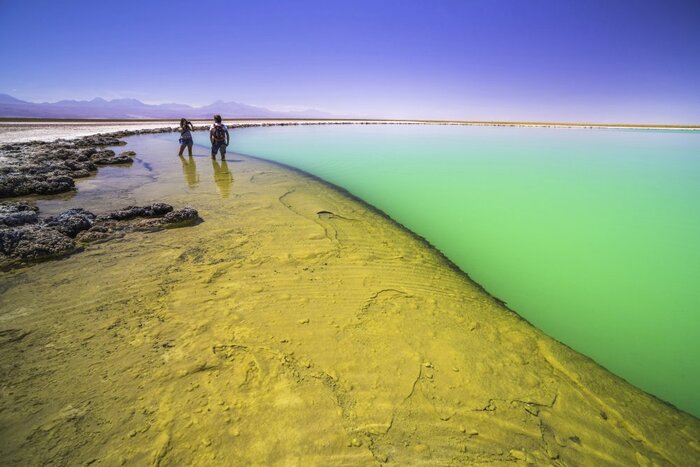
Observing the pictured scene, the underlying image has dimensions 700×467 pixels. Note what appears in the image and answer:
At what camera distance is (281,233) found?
5566 mm

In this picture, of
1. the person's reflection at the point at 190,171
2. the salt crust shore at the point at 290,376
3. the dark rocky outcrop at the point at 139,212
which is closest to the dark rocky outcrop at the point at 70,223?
the dark rocky outcrop at the point at 139,212

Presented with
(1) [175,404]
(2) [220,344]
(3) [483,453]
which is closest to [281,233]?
(2) [220,344]

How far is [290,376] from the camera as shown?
2.56m

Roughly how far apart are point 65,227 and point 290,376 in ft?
15.9

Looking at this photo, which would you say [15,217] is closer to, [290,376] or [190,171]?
[290,376]

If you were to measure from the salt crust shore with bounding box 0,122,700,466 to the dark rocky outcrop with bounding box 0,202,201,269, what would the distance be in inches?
15.5

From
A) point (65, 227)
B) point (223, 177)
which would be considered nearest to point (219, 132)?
point (223, 177)

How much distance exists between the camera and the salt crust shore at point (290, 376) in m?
2.06

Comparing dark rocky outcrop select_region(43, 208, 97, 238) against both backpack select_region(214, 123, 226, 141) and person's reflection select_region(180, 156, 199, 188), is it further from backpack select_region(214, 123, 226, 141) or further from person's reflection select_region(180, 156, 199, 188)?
backpack select_region(214, 123, 226, 141)

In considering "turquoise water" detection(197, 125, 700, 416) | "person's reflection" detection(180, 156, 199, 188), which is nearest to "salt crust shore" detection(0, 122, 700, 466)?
"turquoise water" detection(197, 125, 700, 416)

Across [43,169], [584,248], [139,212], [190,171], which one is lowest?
[584,248]

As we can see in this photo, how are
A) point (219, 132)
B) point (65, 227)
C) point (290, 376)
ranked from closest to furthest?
point (290, 376)
point (65, 227)
point (219, 132)

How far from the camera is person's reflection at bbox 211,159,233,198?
27.9ft

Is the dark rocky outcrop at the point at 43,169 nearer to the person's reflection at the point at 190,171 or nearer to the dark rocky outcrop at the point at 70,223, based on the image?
the person's reflection at the point at 190,171
